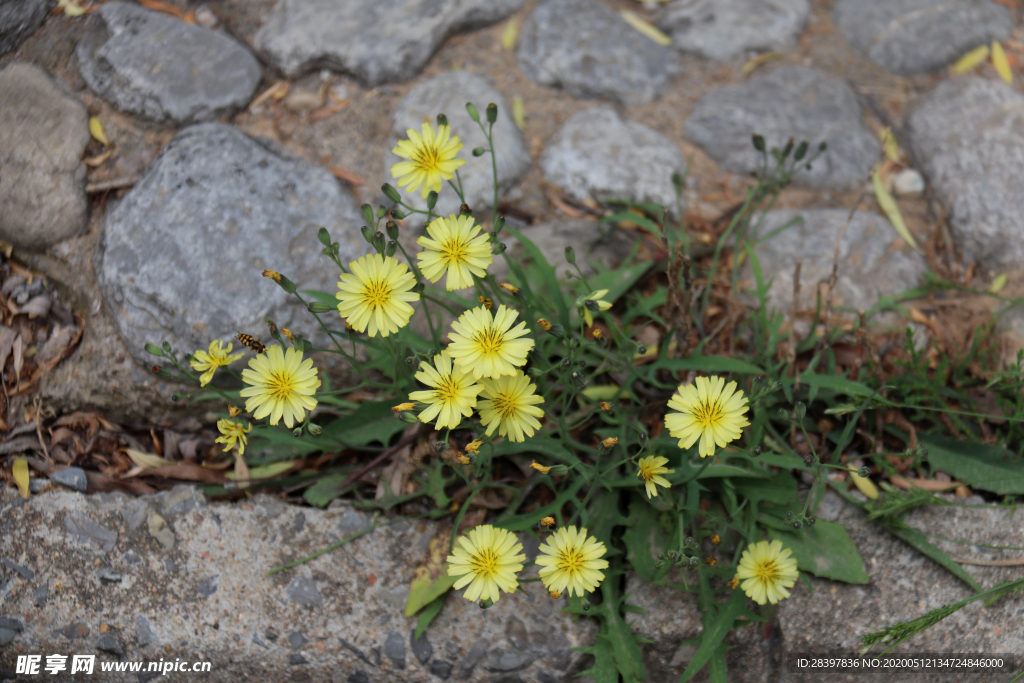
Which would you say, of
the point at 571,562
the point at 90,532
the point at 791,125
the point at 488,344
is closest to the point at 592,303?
the point at 488,344

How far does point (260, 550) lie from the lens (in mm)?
2199

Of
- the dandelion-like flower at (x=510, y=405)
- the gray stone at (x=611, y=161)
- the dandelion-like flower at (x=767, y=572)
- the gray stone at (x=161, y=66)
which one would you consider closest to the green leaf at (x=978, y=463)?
the dandelion-like flower at (x=767, y=572)

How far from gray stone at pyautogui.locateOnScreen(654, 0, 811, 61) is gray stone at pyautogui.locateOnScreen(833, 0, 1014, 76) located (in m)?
0.27

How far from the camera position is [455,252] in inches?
72.9

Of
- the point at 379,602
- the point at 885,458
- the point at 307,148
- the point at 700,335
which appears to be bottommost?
the point at 379,602

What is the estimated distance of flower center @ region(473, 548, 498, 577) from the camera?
72.0 inches

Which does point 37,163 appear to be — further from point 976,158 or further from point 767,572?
point 976,158

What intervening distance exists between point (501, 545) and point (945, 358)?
1.69 meters

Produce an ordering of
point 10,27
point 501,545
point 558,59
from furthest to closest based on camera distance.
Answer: point 558,59 < point 10,27 < point 501,545

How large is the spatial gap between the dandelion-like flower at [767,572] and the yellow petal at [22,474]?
233cm

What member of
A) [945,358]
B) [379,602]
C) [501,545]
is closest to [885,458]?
[945,358]

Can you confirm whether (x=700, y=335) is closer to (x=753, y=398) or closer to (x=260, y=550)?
(x=753, y=398)

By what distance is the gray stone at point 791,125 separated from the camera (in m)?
2.92

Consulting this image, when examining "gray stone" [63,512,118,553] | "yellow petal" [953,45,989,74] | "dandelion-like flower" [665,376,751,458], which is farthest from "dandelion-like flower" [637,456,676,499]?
"yellow petal" [953,45,989,74]
